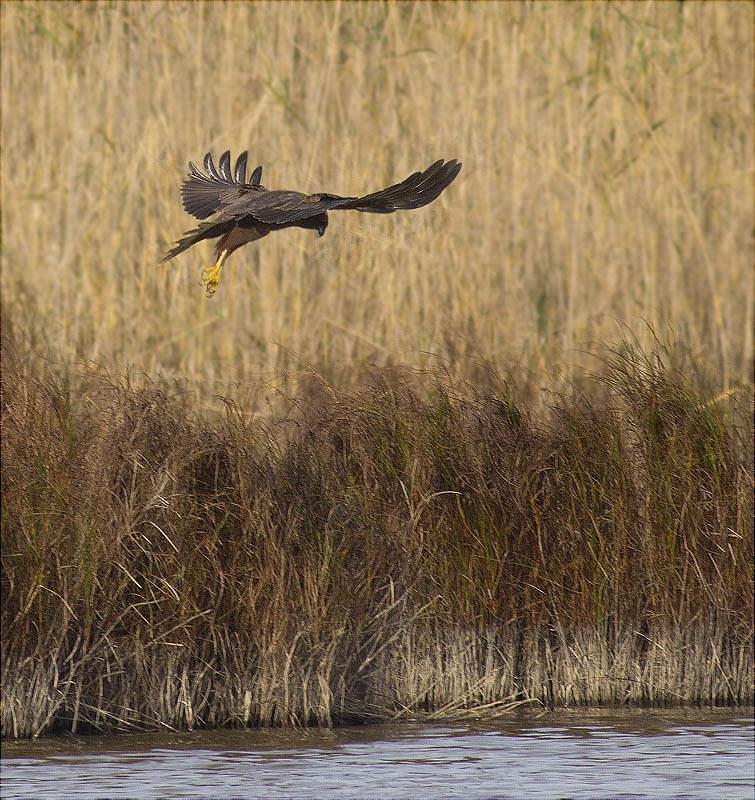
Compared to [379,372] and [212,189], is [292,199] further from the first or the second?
[379,372]

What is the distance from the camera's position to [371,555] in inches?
194

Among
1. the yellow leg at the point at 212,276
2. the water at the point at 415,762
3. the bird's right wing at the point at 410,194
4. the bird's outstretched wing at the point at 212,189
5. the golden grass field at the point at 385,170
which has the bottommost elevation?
the water at the point at 415,762

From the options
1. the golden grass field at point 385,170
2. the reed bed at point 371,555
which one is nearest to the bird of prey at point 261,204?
the reed bed at point 371,555

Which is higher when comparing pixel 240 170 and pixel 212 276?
pixel 240 170

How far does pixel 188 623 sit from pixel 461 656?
942mm

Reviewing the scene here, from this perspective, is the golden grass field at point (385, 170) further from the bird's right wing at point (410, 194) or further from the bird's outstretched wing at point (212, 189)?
the bird's right wing at point (410, 194)

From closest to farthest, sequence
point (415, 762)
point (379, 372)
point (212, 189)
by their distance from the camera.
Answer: point (212, 189) < point (415, 762) < point (379, 372)

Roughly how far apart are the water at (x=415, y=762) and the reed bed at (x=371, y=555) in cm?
15

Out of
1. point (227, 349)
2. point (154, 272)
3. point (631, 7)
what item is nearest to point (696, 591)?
point (227, 349)

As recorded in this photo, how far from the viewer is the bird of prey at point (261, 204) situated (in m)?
3.59

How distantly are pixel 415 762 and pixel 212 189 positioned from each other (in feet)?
6.00

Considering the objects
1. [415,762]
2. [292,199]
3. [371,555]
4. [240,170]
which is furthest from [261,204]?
[415,762]

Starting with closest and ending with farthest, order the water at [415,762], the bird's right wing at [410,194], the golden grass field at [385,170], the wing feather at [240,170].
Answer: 1. the bird's right wing at [410,194]
2. the water at [415,762]
3. the wing feather at [240,170]
4. the golden grass field at [385,170]

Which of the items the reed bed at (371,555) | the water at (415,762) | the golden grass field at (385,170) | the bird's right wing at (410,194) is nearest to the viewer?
the bird's right wing at (410,194)
